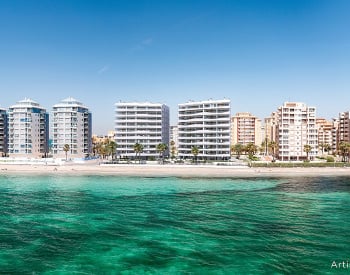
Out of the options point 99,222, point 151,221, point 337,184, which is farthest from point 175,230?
point 337,184

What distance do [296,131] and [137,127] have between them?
7664 centimetres

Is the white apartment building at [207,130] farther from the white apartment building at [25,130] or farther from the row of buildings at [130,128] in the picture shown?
the white apartment building at [25,130]

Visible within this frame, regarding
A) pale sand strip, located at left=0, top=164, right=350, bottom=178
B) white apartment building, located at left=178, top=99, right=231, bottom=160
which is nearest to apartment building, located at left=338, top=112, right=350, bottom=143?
pale sand strip, located at left=0, top=164, right=350, bottom=178

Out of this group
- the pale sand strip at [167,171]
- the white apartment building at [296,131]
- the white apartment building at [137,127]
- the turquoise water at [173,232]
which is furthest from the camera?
the white apartment building at [137,127]

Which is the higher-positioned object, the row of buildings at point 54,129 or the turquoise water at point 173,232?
the row of buildings at point 54,129

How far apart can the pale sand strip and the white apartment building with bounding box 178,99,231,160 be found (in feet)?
79.0

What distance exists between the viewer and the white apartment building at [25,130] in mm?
155250

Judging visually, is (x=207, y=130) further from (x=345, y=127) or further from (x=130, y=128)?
(x=345, y=127)

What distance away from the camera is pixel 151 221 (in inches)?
1790

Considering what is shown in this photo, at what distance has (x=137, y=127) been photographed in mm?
158625

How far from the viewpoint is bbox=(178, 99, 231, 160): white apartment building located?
472 ft

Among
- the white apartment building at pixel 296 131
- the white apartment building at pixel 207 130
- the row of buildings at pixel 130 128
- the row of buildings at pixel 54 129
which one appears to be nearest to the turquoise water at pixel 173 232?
the white apartment building at pixel 207 130

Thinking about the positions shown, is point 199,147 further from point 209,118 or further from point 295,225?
point 295,225

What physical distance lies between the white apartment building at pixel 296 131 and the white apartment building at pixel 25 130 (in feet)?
388
